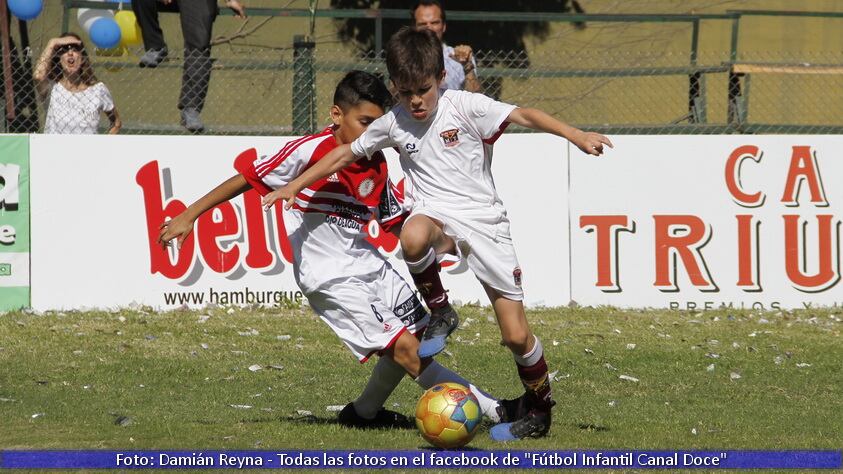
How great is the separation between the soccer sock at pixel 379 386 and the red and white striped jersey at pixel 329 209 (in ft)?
1.64

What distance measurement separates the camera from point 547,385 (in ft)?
19.6

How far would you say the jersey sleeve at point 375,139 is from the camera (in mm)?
5746

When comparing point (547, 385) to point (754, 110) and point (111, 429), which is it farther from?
point (754, 110)

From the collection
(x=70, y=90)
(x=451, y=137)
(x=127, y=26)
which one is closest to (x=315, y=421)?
(x=451, y=137)

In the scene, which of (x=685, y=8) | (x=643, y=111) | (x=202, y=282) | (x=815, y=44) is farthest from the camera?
(x=685, y=8)

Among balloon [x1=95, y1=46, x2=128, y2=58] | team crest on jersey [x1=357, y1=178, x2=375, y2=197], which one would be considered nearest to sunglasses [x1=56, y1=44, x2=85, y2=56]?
balloon [x1=95, y1=46, x2=128, y2=58]

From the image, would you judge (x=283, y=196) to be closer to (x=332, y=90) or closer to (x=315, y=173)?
(x=315, y=173)

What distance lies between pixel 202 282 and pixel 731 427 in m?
5.76

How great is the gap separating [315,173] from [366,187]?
19.7 inches

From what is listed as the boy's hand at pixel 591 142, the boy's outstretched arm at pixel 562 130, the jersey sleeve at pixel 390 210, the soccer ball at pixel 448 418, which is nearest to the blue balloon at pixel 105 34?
the jersey sleeve at pixel 390 210

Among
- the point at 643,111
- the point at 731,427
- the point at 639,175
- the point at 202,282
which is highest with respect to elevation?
the point at 643,111

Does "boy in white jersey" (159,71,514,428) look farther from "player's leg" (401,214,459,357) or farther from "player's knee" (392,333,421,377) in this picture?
"player's leg" (401,214,459,357)

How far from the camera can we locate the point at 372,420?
6285 millimetres

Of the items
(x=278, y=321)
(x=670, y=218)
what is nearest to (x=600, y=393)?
(x=278, y=321)
